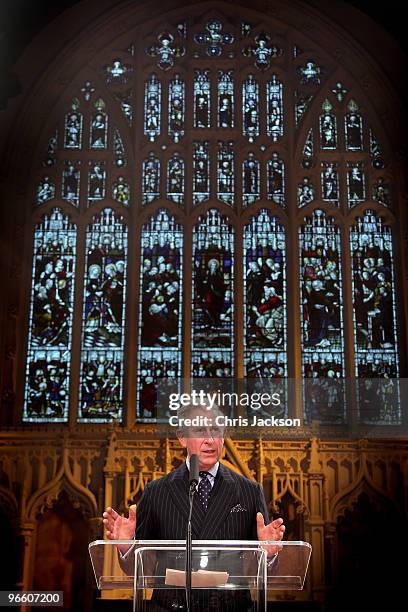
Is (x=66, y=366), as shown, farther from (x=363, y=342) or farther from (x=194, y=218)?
(x=363, y=342)

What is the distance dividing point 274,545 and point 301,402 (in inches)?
255

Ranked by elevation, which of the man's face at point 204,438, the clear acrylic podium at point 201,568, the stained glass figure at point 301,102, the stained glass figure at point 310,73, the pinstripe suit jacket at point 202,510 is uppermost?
the stained glass figure at point 310,73

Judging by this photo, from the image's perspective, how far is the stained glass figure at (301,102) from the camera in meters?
11.5

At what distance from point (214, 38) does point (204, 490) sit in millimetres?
8534

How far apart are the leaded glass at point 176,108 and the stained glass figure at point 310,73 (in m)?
1.51

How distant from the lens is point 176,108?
37.8 ft

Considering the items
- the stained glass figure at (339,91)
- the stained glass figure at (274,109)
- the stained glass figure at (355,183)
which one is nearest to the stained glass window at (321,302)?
the stained glass figure at (355,183)

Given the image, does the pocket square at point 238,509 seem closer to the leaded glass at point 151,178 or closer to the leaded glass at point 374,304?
the leaded glass at point 374,304

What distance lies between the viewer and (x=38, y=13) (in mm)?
11398

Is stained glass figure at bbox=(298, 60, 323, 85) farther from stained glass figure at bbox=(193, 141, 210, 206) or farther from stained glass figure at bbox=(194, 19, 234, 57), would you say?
stained glass figure at bbox=(193, 141, 210, 206)

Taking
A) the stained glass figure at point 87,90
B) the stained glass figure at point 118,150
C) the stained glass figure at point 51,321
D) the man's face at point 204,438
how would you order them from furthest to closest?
the stained glass figure at point 87,90 < the stained glass figure at point 118,150 < the stained glass figure at point 51,321 < the man's face at point 204,438

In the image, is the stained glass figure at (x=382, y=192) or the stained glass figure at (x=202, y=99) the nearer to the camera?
the stained glass figure at (x=382, y=192)

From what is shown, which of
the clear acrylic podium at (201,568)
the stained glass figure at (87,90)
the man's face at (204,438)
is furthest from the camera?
the stained glass figure at (87,90)

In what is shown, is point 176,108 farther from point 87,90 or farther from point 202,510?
point 202,510
